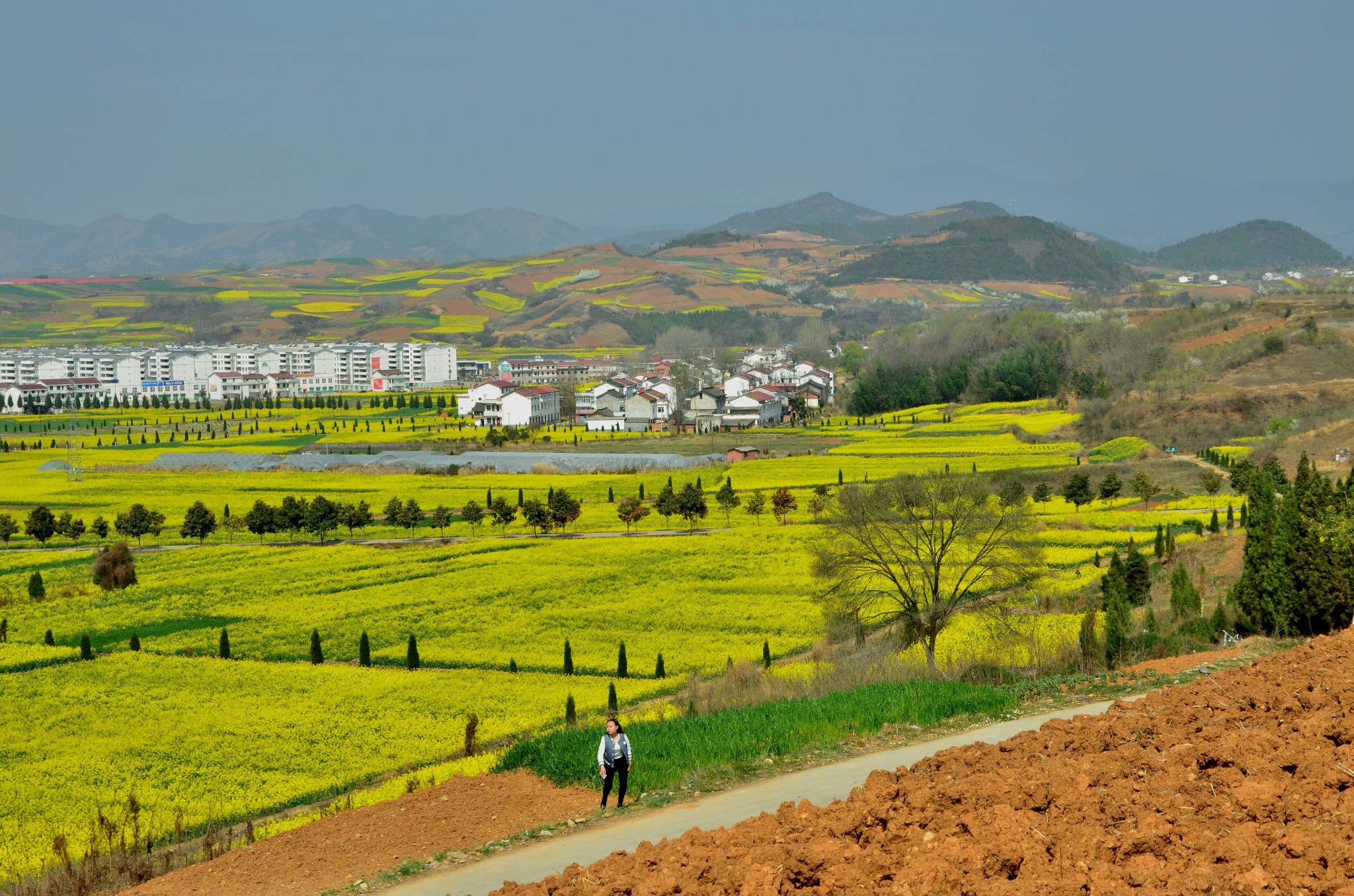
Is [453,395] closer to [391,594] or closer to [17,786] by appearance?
[391,594]

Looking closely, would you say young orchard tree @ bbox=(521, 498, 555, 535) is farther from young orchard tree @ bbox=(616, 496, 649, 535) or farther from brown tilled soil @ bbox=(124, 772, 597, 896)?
brown tilled soil @ bbox=(124, 772, 597, 896)

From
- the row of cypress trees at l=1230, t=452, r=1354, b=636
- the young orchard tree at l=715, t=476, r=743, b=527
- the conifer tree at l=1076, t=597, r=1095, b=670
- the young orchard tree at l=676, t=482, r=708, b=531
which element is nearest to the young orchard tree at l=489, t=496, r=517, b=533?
the young orchard tree at l=676, t=482, r=708, b=531

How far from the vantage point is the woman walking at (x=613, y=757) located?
1323cm

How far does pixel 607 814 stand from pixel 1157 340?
10374 cm

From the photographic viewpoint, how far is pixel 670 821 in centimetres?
1259

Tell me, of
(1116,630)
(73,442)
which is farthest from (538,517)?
(73,442)

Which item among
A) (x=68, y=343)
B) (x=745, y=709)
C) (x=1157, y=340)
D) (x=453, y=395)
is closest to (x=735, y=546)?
(x=745, y=709)

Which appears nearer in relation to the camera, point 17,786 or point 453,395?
point 17,786

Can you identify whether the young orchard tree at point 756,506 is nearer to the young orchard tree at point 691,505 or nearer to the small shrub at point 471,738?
the young orchard tree at point 691,505

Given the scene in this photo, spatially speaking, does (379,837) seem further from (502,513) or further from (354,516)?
(354,516)

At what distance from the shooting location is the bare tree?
2725 centimetres

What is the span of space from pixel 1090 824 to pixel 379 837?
794 cm

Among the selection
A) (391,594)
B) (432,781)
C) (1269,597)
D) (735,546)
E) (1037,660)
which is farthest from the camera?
(735,546)

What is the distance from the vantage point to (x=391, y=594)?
38219 mm
